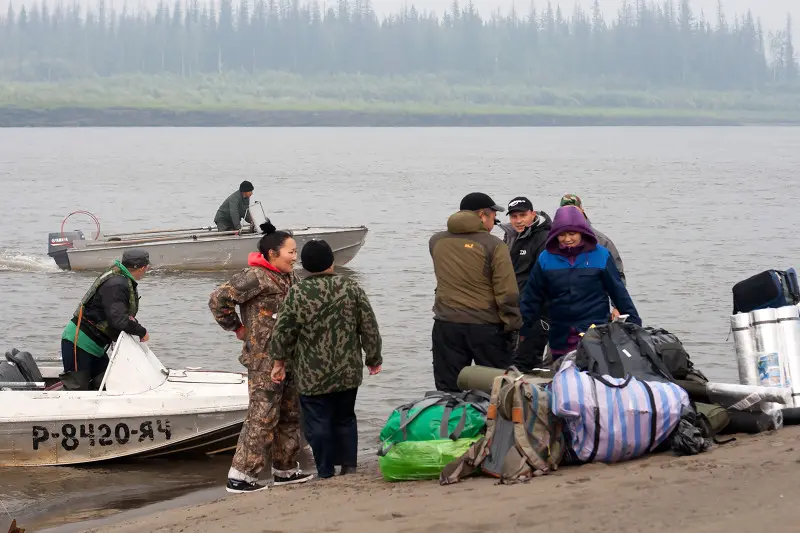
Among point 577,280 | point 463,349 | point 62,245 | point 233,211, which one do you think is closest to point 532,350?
point 463,349

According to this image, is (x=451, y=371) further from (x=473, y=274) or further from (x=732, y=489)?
(x=732, y=489)

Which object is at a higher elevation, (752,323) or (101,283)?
(101,283)

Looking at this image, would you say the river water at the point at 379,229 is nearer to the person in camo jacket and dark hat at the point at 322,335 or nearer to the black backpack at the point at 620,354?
the person in camo jacket and dark hat at the point at 322,335

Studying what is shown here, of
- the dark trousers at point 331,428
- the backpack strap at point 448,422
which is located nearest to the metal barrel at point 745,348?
the backpack strap at point 448,422

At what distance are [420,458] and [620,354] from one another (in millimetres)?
1330

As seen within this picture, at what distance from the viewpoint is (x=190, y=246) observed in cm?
2208

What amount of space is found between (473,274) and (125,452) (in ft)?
11.2

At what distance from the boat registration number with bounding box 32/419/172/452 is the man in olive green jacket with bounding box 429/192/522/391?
2617 millimetres

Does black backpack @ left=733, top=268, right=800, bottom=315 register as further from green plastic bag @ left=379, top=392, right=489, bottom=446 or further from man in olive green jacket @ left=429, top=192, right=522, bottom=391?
green plastic bag @ left=379, top=392, right=489, bottom=446

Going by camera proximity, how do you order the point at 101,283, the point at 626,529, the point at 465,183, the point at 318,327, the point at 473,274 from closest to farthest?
1. the point at 626,529
2. the point at 318,327
3. the point at 473,274
4. the point at 101,283
5. the point at 465,183

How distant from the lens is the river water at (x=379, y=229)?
13109 mm

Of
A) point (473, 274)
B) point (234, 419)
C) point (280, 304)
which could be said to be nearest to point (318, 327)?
point (280, 304)

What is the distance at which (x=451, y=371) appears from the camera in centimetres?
834

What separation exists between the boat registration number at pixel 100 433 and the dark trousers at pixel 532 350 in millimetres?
2884
